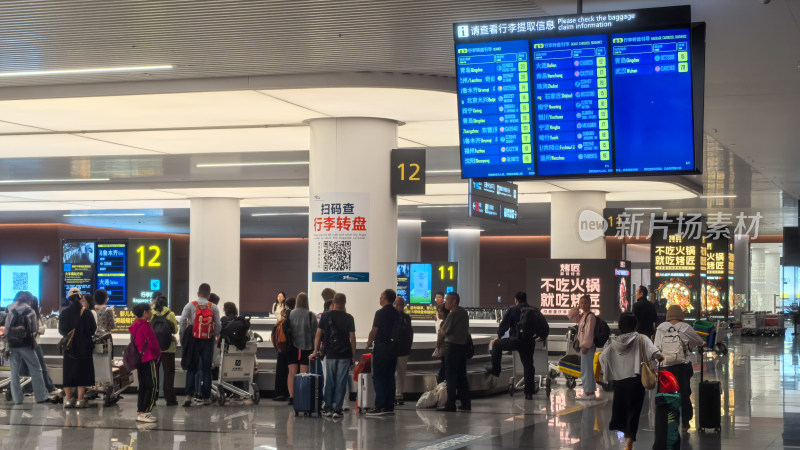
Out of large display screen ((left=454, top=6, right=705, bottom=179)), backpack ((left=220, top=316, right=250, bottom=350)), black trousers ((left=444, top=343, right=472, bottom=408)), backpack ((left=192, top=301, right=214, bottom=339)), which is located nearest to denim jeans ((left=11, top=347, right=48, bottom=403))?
backpack ((left=192, top=301, right=214, bottom=339))

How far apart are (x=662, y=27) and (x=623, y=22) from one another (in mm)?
303

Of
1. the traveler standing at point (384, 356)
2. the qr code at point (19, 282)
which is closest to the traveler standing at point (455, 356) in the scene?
the traveler standing at point (384, 356)

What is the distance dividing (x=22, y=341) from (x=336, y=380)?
4.72 meters

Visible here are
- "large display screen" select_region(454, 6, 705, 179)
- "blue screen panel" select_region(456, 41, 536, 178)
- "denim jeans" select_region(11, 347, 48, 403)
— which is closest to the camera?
"large display screen" select_region(454, 6, 705, 179)

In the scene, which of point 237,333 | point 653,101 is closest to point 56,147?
point 237,333

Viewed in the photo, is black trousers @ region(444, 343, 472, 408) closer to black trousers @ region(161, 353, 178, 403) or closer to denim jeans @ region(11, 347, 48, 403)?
black trousers @ region(161, 353, 178, 403)

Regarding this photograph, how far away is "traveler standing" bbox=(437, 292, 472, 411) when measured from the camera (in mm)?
13102

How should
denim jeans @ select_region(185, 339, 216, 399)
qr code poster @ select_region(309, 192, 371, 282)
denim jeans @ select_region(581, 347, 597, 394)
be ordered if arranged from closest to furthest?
1. denim jeans @ select_region(185, 339, 216, 399)
2. qr code poster @ select_region(309, 192, 371, 282)
3. denim jeans @ select_region(581, 347, 597, 394)

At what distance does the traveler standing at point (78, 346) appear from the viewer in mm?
13359

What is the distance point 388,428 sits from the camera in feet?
37.0

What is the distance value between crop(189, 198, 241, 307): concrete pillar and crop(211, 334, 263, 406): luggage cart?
1052 centimetres

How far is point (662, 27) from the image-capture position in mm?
7816

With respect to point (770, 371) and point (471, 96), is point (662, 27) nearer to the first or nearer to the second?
point (471, 96)

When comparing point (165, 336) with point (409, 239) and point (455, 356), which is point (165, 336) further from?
point (409, 239)
